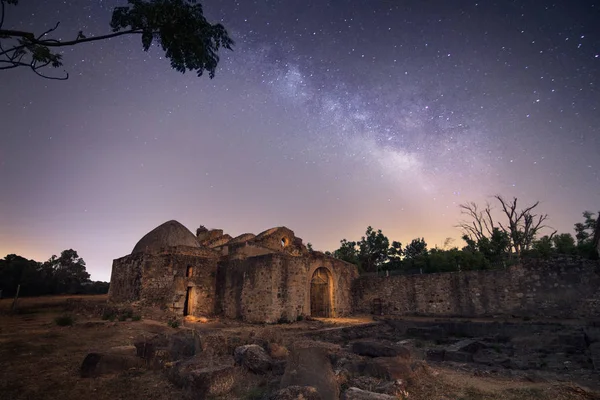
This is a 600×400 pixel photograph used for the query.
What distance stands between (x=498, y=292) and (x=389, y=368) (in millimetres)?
13770

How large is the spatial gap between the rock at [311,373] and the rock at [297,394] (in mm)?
391

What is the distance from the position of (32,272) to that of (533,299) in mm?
38874

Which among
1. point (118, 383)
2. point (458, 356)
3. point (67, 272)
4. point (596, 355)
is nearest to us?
point (118, 383)

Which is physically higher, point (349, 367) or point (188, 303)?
point (188, 303)

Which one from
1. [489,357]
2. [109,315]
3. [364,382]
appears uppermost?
[109,315]

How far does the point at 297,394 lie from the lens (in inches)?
174

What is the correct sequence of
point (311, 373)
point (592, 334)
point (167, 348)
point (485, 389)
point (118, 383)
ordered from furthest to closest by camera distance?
point (592, 334), point (167, 348), point (118, 383), point (485, 389), point (311, 373)

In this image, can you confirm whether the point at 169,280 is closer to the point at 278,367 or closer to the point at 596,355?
the point at 278,367

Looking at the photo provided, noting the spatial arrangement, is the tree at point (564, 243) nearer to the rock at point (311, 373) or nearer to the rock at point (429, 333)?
the rock at point (429, 333)

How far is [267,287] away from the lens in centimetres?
1648

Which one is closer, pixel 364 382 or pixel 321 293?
pixel 364 382

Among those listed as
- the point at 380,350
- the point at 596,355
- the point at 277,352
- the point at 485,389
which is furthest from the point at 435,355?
the point at 277,352

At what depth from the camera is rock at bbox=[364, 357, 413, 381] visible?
5882 millimetres

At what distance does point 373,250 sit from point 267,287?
25.7 meters
